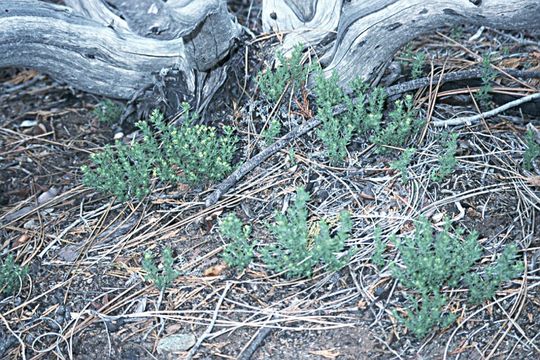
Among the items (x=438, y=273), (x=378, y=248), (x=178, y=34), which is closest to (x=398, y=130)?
(x=378, y=248)

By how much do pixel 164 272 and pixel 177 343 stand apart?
356 millimetres

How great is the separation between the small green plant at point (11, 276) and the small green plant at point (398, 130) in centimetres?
180

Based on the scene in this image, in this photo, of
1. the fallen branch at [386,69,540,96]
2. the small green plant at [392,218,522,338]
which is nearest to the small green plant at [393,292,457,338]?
the small green plant at [392,218,522,338]

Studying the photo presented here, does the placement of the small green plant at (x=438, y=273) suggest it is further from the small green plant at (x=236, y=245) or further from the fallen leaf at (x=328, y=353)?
the small green plant at (x=236, y=245)

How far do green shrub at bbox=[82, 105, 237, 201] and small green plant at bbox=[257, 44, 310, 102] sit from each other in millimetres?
364

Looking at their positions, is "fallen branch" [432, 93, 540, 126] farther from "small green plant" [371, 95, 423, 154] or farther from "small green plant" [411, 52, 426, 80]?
"small green plant" [411, 52, 426, 80]

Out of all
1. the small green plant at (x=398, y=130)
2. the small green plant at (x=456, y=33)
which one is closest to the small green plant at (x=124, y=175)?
the small green plant at (x=398, y=130)

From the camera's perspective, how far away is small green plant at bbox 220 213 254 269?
10.3ft

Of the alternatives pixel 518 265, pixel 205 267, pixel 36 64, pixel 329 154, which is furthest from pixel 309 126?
pixel 36 64

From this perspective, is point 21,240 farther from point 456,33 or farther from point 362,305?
point 456,33

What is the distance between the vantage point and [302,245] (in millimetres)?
3096

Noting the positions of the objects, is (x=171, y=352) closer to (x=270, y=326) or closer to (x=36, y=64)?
(x=270, y=326)

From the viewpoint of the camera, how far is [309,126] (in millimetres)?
3732

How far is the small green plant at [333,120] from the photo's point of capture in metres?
3.53
